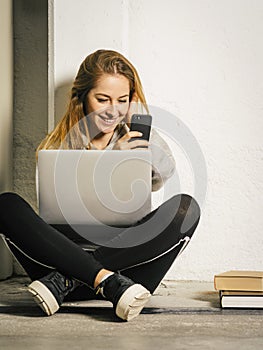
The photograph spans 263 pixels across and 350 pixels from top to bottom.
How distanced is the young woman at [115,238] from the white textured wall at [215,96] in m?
0.30

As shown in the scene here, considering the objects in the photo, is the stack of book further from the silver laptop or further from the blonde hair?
the blonde hair

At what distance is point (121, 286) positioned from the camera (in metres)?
2.12

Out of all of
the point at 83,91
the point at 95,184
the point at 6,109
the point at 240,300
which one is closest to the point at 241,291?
the point at 240,300

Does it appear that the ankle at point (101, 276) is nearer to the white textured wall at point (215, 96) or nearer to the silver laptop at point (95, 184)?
the silver laptop at point (95, 184)

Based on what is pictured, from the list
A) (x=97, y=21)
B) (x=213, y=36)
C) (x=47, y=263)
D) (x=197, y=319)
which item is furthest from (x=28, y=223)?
(x=213, y=36)

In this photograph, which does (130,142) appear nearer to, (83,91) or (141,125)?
(141,125)

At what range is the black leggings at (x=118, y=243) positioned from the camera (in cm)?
228

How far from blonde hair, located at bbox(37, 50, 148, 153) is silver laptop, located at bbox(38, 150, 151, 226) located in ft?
1.41

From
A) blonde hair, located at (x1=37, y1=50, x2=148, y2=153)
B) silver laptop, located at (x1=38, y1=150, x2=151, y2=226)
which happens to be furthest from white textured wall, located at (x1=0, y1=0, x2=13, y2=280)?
silver laptop, located at (x1=38, y1=150, x2=151, y2=226)

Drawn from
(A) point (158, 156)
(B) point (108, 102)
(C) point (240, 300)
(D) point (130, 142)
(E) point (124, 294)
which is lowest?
(C) point (240, 300)

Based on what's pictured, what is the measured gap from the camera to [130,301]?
208 centimetres

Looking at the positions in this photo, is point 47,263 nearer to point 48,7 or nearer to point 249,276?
point 249,276

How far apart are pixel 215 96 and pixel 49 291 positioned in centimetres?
129

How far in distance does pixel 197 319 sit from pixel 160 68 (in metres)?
1.29
